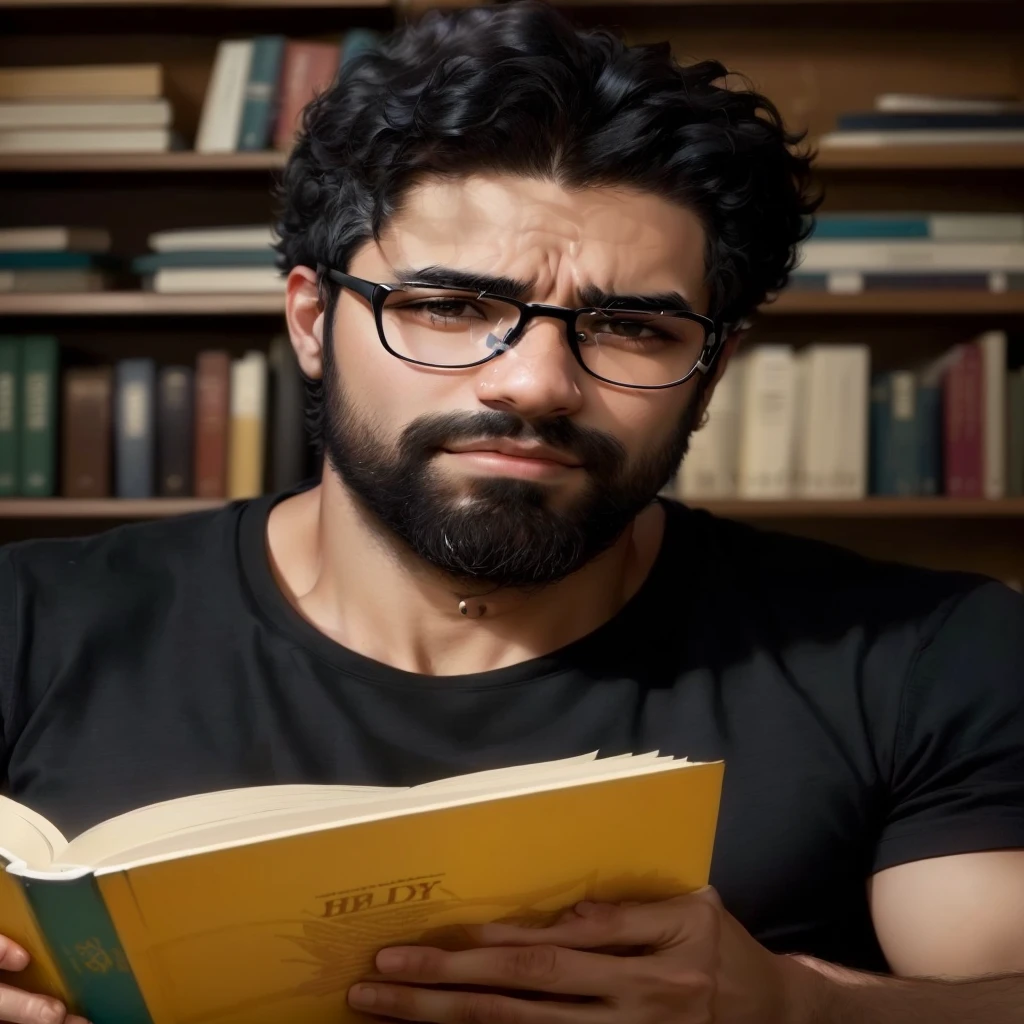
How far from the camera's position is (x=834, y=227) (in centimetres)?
197

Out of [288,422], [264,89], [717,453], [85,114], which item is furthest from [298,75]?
[717,453]

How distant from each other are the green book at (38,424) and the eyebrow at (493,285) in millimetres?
1186

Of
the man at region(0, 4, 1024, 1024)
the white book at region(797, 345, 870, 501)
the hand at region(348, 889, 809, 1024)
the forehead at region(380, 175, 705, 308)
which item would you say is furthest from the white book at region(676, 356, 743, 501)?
the hand at region(348, 889, 809, 1024)

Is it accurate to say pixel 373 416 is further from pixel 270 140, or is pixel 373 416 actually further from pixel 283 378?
pixel 270 140

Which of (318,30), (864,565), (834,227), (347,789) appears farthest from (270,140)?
(347,789)

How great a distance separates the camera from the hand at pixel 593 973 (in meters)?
0.64

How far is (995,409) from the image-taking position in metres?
1.99

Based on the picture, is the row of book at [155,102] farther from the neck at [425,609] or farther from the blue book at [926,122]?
the neck at [425,609]

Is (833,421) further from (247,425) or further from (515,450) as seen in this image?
(515,450)

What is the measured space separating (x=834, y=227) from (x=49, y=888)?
1.73 meters

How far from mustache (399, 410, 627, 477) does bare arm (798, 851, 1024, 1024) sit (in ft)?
1.36

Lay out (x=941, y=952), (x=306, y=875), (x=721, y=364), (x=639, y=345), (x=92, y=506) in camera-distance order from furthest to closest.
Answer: (x=92, y=506) → (x=721, y=364) → (x=639, y=345) → (x=941, y=952) → (x=306, y=875)

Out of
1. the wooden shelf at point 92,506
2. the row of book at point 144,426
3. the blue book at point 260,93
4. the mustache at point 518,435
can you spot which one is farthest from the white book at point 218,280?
the mustache at point 518,435

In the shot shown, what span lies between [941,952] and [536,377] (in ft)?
1.78
